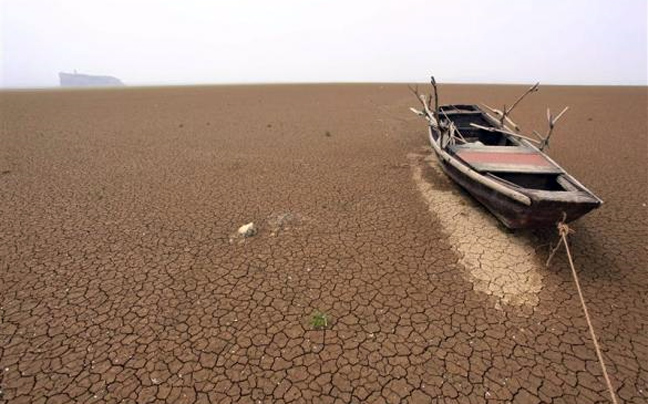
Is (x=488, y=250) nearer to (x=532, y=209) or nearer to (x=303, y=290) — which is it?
(x=532, y=209)

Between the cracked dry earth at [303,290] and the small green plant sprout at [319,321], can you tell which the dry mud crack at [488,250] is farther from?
the small green plant sprout at [319,321]

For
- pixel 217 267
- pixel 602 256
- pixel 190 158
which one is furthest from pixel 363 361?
pixel 190 158

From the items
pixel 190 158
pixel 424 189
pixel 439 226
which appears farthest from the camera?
pixel 190 158

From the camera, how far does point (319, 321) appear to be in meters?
4.03

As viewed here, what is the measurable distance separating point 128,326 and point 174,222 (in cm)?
283

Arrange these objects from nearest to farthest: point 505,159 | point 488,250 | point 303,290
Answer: point 303,290 → point 488,250 → point 505,159

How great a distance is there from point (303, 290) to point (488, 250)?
3.19 metres

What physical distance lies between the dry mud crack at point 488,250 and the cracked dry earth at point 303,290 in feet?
0.11

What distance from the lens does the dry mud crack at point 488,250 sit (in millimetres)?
4590

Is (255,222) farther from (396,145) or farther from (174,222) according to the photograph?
(396,145)

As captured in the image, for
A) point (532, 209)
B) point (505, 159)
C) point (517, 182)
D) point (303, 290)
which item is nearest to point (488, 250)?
point (532, 209)

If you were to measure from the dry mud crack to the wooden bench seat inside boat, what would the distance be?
3.18 feet

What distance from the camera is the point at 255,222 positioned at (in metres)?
6.52

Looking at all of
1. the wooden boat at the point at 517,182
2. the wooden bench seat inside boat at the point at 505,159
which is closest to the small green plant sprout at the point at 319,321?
the wooden boat at the point at 517,182
